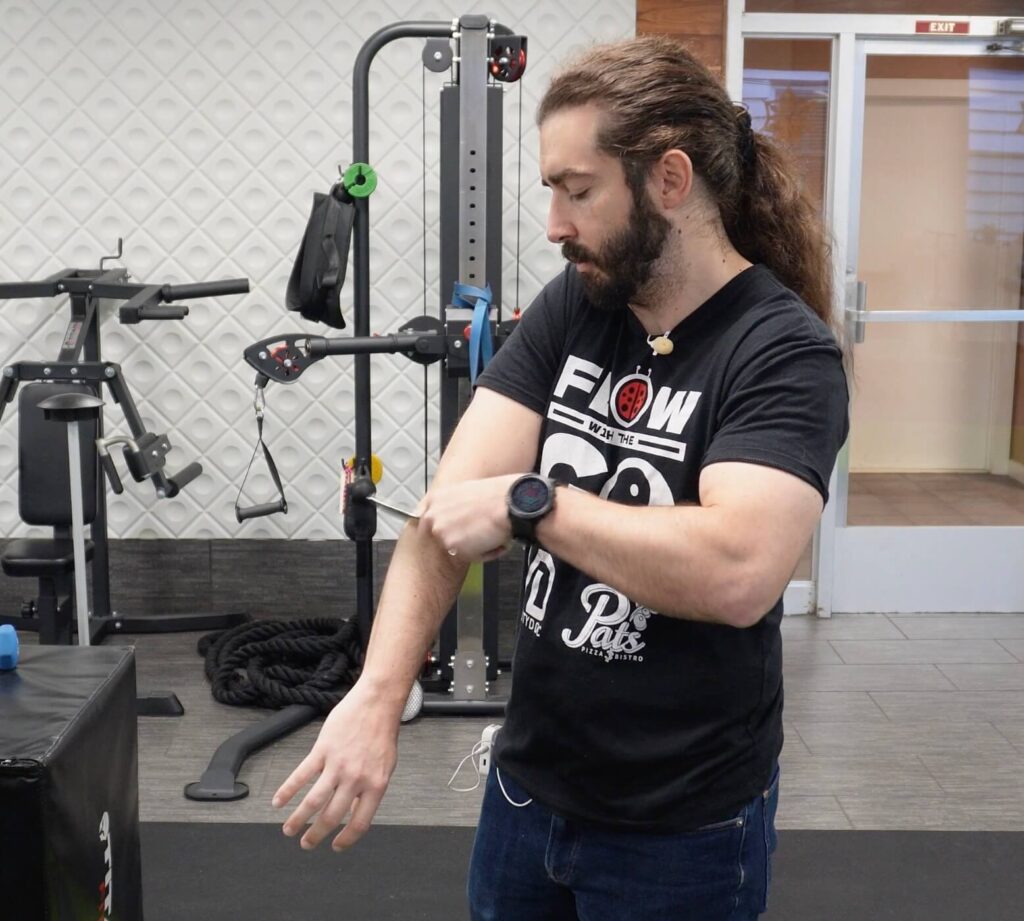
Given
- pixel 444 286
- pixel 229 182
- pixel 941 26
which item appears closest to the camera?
pixel 444 286

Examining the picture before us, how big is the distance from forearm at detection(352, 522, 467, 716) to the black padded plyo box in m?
0.47

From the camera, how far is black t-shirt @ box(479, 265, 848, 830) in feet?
4.39

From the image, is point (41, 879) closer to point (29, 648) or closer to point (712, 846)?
point (29, 648)

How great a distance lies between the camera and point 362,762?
54.8 inches

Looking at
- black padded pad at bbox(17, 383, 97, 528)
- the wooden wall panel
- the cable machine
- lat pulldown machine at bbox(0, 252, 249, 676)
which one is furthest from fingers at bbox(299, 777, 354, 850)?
the wooden wall panel

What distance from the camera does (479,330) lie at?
350 cm

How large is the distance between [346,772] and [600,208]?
0.64 m

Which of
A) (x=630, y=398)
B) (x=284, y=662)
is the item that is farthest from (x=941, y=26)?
(x=630, y=398)

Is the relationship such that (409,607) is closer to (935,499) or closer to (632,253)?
(632,253)

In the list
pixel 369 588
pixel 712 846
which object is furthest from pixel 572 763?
pixel 369 588

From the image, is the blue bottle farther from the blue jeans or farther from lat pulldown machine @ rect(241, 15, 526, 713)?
lat pulldown machine @ rect(241, 15, 526, 713)

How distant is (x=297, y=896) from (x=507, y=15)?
9.29 ft

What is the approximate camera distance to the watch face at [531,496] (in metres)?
1.27

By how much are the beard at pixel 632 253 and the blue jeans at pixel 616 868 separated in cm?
57
